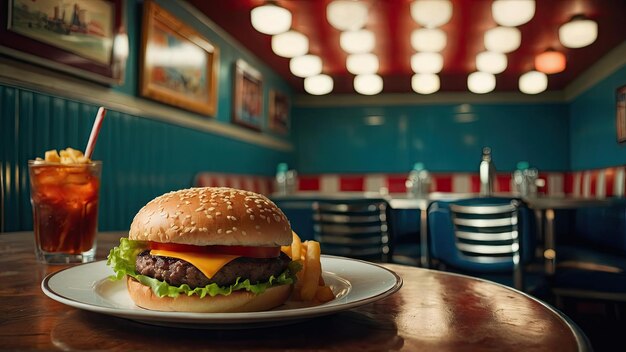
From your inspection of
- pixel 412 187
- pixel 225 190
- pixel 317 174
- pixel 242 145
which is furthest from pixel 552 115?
pixel 225 190

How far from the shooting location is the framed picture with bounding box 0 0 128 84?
8.82 ft

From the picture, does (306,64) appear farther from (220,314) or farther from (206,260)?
(220,314)

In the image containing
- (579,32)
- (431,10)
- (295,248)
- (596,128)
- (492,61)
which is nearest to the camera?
(295,248)

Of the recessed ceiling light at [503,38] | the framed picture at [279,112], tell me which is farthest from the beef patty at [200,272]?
the framed picture at [279,112]

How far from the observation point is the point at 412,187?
504cm

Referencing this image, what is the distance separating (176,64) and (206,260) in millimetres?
3910

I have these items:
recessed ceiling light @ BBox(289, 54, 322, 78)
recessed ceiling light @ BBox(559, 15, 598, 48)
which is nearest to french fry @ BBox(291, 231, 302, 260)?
recessed ceiling light @ BBox(559, 15, 598, 48)

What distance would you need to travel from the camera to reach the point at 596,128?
686cm

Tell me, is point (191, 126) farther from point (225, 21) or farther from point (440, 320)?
point (440, 320)

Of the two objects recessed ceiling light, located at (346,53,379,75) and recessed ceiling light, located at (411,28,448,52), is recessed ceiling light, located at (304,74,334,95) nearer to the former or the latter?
recessed ceiling light, located at (346,53,379,75)

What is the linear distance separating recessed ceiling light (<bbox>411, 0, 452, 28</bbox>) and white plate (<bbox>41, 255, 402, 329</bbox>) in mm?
2989

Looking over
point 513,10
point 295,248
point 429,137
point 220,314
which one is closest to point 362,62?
point 513,10

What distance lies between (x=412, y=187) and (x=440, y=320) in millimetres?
4423

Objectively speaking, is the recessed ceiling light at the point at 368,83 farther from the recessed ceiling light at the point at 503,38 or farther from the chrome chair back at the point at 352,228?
the chrome chair back at the point at 352,228
